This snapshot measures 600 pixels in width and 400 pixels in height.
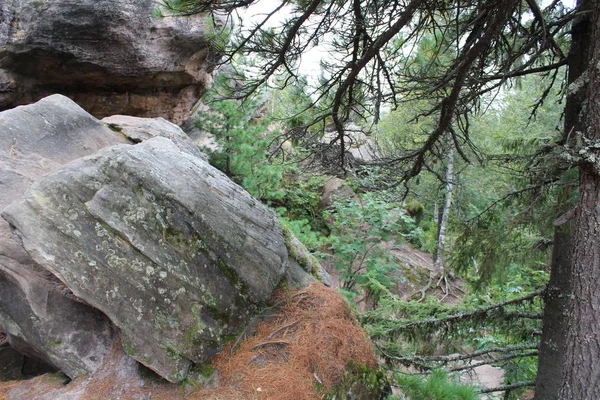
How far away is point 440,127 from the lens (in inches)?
155

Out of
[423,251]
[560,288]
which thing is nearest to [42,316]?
[560,288]

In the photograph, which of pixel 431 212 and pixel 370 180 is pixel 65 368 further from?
pixel 431 212

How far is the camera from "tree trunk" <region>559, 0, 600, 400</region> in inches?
88.1

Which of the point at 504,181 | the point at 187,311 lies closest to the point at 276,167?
the point at 187,311

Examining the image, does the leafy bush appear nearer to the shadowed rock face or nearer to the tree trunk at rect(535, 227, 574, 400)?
the tree trunk at rect(535, 227, 574, 400)

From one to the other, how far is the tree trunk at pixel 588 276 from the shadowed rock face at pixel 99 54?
22.4 feet

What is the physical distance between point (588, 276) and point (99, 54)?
385 inches

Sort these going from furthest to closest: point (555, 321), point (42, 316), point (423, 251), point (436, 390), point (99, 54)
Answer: point (423, 251)
point (99, 54)
point (555, 321)
point (436, 390)
point (42, 316)

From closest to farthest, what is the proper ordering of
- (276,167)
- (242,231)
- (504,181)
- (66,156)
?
(242,231), (66,156), (276,167), (504,181)

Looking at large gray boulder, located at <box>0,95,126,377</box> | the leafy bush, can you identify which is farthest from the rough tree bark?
large gray boulder, located at <box>0,95,126,377</box>

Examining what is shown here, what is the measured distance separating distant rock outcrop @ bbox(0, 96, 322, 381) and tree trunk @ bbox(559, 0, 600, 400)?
2471 mm

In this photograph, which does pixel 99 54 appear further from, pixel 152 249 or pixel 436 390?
pixel 436 390

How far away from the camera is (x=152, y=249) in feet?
10.7

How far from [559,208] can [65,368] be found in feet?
14.5
